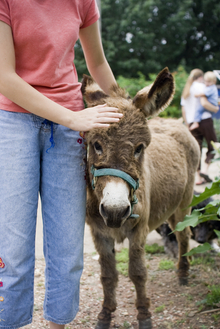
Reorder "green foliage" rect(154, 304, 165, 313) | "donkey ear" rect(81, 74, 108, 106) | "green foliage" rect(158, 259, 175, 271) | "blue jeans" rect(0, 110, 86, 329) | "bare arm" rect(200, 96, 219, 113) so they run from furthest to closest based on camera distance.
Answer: "bare arm" rect(200, 96, 219, 113), "green foliage" rect(158, 259, 175, 271), "green foliage" rect(154, 304, 165, 313), "donkey ear" rect(81, 74, 108, 106), "blue jeans" rect(0, 110, 86, 329)

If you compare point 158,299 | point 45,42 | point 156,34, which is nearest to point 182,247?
point 158,299

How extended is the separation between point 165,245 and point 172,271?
1.96 feet

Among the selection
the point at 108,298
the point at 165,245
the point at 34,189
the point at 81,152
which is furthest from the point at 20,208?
the point at 165,245

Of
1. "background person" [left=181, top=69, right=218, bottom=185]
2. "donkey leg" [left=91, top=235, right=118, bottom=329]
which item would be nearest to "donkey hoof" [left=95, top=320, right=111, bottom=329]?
"donkey leg" [left=91, top=235, right=118, bottom=329]

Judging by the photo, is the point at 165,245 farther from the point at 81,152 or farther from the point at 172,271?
the point at 81,152

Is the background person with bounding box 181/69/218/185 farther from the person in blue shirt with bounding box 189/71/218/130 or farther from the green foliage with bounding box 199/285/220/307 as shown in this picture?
the green foliage with bounding box 199/285/220/307

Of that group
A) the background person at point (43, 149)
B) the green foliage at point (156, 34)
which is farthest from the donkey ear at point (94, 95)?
the green foliage at point (156, 34)

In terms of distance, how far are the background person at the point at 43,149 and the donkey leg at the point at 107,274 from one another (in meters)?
0.62

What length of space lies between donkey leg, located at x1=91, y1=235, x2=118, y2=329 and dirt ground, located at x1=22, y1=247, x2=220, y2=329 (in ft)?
0.53

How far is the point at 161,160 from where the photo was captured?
3443mm

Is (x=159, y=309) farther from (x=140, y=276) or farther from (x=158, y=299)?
(x=140, y=276)

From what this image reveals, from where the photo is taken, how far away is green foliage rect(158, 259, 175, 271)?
4.15 metres

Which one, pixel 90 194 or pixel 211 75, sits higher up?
pixel 211 75

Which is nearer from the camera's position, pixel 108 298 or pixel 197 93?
pixel 108 298
